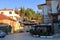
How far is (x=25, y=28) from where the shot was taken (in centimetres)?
9325

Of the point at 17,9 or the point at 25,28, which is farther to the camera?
the point at 17,9

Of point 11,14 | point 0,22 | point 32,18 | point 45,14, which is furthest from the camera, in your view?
point 32,18

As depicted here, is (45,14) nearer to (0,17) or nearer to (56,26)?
(56,26)

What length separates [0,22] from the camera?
69.2 meters

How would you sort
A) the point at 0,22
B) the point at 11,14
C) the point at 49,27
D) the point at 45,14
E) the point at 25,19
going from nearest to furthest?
the point at 49,27
the point at 45,14
the point at 0,22
the point at 11,14
the point at 25,19

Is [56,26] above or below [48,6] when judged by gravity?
below

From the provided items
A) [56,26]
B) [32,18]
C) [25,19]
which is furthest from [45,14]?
[32,18]

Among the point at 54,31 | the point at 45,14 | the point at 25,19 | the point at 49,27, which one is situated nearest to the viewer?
the point at 54,31

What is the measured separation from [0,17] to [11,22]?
191 inches

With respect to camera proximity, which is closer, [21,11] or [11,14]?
[11,14]

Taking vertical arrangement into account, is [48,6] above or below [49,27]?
above

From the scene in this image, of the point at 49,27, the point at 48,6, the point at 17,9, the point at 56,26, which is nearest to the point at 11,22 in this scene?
the point at 48,6

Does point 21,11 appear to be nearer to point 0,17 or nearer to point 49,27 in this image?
point 0,17

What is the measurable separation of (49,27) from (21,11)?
6324 cm
